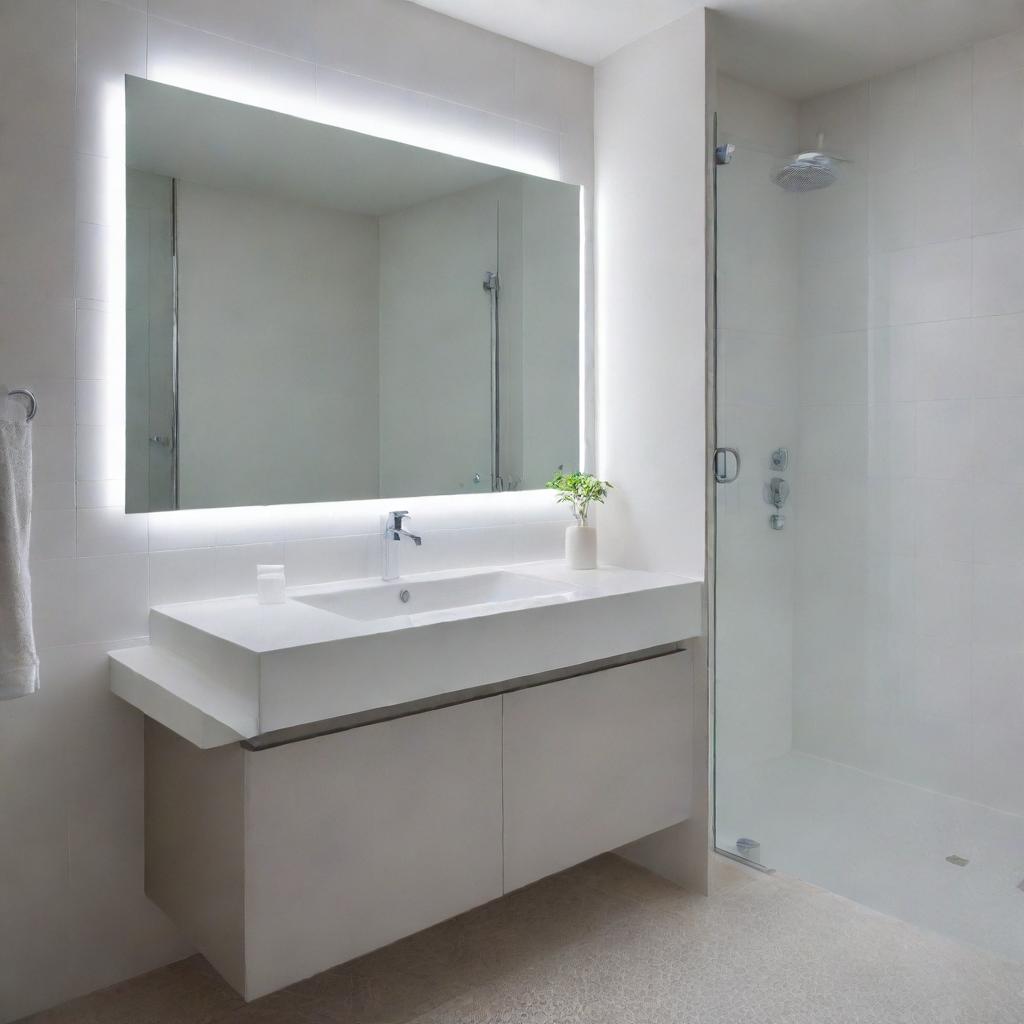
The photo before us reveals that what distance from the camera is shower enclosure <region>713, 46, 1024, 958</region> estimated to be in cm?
232

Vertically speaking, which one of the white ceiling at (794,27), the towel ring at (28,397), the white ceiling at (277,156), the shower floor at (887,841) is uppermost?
the white ceiling at (794,27)

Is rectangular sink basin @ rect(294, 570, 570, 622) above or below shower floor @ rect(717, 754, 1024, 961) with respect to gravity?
above

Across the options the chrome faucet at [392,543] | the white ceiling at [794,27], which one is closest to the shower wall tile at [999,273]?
the white ceiling at [794,27]

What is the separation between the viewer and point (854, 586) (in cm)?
252

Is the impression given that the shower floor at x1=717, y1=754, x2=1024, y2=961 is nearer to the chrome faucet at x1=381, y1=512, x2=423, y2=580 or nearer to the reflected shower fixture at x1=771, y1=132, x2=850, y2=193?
the chrome faucet at x1=381, y1=512, x2=423, y2=580

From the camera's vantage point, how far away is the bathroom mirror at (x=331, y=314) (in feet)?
6.70

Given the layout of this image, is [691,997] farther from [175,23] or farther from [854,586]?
[175,23]

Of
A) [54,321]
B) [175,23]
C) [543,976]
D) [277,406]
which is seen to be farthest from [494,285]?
[543,976]

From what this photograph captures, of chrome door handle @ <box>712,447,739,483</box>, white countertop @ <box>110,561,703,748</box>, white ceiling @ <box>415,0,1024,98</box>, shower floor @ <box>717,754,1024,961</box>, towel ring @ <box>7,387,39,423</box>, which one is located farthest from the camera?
chrome door handle @ <box>712,447,739,483</box>

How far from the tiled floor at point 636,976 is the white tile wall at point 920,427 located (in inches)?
17.5

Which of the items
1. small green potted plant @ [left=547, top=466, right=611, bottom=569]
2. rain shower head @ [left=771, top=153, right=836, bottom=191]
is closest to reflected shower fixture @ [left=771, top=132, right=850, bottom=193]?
rain shower head @ [left=771, top=153, right=836, bottom=191]

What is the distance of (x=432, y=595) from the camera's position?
2.38m

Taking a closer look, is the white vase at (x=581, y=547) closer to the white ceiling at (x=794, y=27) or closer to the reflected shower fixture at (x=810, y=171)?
the reflected shower fixture at (x=810, y=171)

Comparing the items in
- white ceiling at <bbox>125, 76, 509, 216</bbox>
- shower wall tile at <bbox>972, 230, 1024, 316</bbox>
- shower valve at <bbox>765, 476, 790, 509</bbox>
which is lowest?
shower valve at <bbox>765, 476, 790, 509</bbox>
